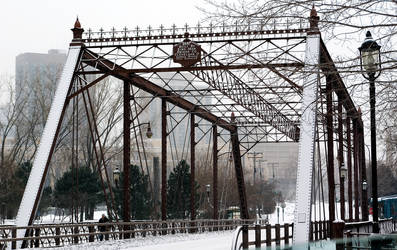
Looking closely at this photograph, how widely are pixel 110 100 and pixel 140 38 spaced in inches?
1370

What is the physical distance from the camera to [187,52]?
26.8 metres

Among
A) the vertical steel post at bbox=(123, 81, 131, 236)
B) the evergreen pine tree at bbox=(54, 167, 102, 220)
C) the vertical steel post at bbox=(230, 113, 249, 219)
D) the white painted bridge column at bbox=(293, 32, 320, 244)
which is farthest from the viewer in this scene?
the evergreen pine tree at bbox=(54, 167, 102, 220)

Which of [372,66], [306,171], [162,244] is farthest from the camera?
[162,244]

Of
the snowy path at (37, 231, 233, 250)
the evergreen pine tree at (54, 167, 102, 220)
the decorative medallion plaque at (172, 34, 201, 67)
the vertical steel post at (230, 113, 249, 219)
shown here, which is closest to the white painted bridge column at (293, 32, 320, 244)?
the decorative medallion plaque at (172, 34, 201, 67)

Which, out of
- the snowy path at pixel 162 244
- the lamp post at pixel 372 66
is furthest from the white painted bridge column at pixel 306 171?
the snowy path at pixel 162 244

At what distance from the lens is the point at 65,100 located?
26188mm

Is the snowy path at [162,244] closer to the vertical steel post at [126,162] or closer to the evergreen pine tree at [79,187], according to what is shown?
the vertical steel post at [126,162]

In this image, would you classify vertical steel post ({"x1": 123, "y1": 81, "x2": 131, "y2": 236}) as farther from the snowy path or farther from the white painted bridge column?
the white painted bridge column

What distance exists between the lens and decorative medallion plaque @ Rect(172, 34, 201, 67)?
26.8m

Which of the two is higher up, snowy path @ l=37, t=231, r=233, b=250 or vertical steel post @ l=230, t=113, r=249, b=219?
vertical steel post @ l=230, t=113, r=249, b=219

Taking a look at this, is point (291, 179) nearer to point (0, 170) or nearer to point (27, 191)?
point (0, 170)

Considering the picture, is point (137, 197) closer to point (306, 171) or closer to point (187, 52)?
point (187, 52)

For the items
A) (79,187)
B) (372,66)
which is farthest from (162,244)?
(79,187)

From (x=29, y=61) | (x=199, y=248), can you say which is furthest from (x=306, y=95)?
(x=29, y=61)
